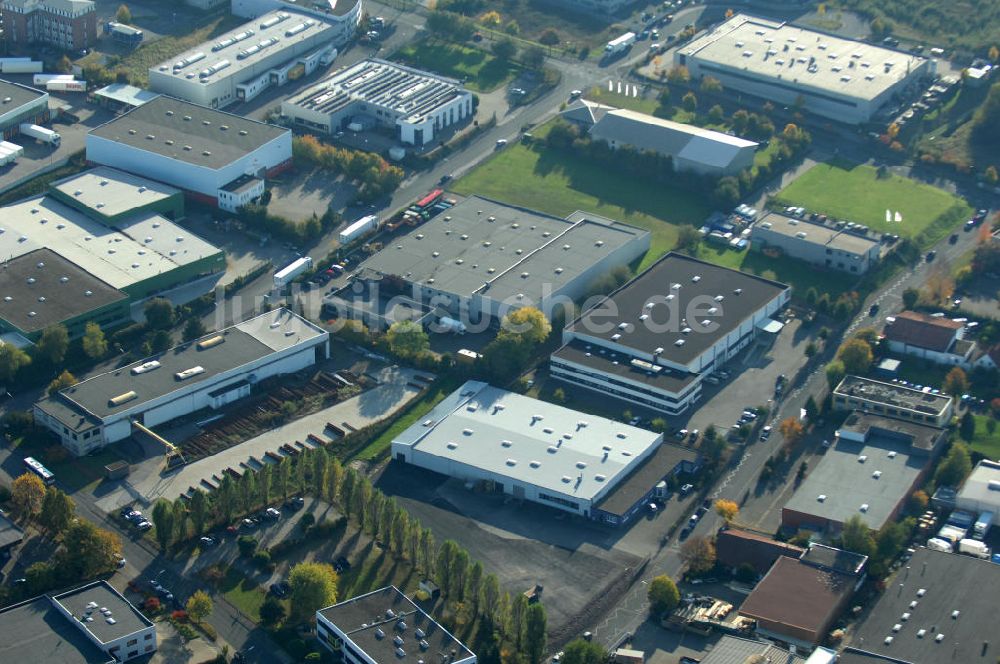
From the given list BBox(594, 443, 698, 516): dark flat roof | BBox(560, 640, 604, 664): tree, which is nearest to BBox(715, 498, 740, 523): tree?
BBox(594, 443, 698, 516): dark flat roof

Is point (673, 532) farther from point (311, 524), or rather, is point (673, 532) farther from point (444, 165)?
point (444, 165)

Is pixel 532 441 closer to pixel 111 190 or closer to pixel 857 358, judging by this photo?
pixel 857 358

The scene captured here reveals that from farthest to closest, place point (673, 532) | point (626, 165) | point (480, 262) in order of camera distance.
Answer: point (626, 165) → point (480, 262) → point (673, 532)

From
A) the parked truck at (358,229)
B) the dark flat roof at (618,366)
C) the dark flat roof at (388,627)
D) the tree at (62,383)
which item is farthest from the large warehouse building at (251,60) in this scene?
the dark flat roof at (388,627)

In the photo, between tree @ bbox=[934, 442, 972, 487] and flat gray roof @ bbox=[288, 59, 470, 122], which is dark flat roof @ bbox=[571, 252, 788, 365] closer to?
tree @ bbox=[934, 442, 972, 487]

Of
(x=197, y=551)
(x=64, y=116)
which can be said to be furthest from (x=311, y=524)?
(x=64, y=116)

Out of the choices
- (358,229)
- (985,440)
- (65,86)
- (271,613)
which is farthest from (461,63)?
(271,613)

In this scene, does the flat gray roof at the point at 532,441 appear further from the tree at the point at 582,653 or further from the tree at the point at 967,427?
the tree at the point at 967,427
